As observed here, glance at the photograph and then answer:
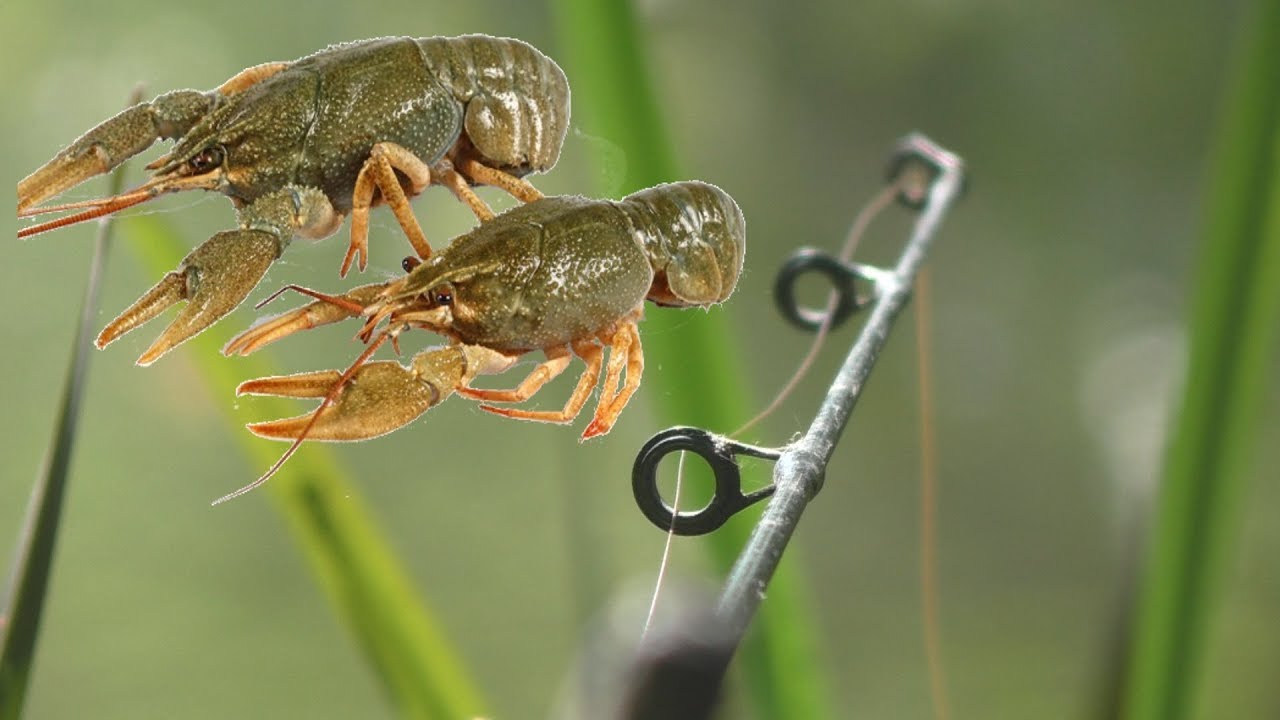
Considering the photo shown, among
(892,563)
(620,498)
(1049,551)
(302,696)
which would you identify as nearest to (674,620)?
(620,498)

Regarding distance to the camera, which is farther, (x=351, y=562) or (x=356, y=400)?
(x=351, y=562)

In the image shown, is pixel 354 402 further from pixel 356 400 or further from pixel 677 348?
pixel 677 348

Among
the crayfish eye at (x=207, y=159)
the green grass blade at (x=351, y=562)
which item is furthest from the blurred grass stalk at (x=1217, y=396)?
the crayfish eye at (x=207, y=159)

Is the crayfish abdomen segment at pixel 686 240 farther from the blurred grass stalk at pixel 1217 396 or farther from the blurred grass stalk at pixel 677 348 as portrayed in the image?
the blurred grass stalk at pixel 1217 396

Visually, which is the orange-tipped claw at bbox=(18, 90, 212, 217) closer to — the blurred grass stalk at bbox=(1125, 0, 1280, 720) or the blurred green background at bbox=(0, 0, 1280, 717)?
the blurred green background at bbox=(0, 0, 1280, 717)

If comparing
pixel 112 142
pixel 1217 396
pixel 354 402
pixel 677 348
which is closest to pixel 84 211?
pixel 112 142

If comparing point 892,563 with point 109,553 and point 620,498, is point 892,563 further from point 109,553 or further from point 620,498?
point 109,553
